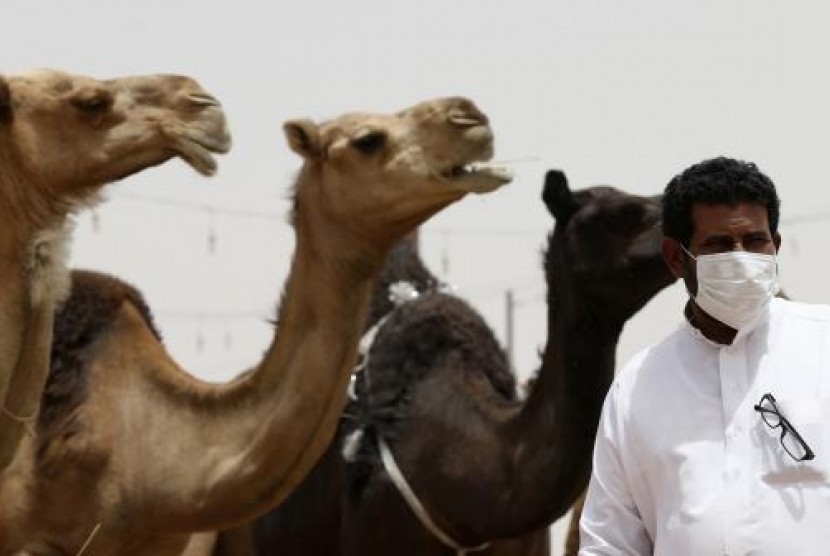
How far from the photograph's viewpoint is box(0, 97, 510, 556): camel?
8.41m

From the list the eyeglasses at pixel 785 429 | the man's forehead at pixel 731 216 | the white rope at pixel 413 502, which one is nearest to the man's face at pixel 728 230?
the man's forehead at pixel 731 216

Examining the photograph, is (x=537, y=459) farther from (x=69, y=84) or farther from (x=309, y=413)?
(x=69, y=84)

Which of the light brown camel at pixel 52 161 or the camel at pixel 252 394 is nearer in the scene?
the light brown camel at pixel 52 161

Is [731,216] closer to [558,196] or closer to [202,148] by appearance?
[202,148]

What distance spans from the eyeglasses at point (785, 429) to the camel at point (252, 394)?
3736mm

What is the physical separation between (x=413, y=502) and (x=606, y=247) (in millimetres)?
Result: 1415

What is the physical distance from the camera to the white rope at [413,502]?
9695 millimetres

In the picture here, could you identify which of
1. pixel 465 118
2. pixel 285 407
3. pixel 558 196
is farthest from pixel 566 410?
pixel 465 118

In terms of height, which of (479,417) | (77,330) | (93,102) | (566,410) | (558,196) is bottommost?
(479,417)

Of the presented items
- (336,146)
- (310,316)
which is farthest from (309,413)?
(336,146)

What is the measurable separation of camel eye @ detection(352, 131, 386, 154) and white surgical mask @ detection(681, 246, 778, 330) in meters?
3.96

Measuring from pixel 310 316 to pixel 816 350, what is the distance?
416 centimetres

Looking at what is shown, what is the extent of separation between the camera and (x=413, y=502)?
9758mm

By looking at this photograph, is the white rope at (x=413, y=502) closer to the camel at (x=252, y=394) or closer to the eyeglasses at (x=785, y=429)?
the camel at (x=252, y=394)
